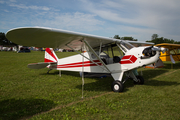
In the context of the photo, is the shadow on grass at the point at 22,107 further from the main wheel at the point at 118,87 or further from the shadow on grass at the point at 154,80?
the shadow on grass at the point at 154,80

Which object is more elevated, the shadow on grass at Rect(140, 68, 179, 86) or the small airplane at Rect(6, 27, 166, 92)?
the small airplane at Rect(6, 27, 166, 92)

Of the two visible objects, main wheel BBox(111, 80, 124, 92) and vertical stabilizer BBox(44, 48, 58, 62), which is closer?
main wheel BBox(111, 80, 124, 92)

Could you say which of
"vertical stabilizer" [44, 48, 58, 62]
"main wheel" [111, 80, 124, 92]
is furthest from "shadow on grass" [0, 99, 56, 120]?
"vertical stabilizer" [44, 48, 58, 62]

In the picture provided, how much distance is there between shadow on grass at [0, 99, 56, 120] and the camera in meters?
3.05

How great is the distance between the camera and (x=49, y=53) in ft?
26.2

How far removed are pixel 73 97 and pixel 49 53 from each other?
459 centimetres

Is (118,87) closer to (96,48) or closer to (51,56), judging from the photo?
(96,48)

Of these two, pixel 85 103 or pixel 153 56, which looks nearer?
pixel 85 103

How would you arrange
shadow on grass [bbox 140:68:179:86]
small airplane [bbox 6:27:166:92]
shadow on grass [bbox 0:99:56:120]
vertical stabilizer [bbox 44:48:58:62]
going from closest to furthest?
1. shadow on grass [bbox 0:99:56:120]
2. small airplane [bbox 6:27:166:92]
3. shadow on grass [bbox 140:68:179:86]
4. vertical stabilizer [bbox 44:48:58:62]

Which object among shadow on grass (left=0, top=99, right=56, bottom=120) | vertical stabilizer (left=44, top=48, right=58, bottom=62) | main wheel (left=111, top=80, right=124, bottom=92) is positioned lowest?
shadow on grass (left=0, top=99, right=56, bottom=120)

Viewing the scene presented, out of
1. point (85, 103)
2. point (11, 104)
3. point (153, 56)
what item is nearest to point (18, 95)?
point (11, 104)

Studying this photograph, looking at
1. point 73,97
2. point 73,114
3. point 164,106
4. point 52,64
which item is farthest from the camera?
point 52,64

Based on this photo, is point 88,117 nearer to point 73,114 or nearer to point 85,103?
point 73,114

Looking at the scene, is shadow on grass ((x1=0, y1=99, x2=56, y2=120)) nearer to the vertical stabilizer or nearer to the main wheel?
the main wheel
